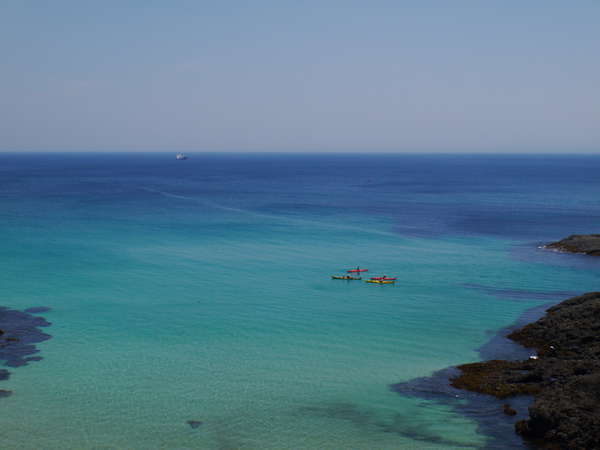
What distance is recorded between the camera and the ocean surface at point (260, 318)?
2636 centimetres

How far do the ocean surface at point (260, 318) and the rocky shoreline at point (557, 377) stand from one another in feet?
5.84

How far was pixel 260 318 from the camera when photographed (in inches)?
1630

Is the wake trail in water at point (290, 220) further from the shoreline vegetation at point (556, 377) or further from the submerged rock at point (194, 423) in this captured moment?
the submerged rock at point (194, 423)

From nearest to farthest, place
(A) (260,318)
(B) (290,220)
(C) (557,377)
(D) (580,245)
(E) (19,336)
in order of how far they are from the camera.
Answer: (C) (557,377) < (E) (19,336) < (A) (260,318) < (D) (580,245) < (B) (290,220)

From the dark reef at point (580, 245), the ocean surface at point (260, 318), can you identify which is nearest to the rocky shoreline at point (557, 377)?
the ocean surface at point (260, 318)

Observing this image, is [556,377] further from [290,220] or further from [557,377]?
[290,220]

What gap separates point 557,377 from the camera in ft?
96.1

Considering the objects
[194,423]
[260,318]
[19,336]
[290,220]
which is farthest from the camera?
[290,220]

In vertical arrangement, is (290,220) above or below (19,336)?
above

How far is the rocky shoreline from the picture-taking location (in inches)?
963

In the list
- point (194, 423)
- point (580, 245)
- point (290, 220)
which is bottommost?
point (194, 423)

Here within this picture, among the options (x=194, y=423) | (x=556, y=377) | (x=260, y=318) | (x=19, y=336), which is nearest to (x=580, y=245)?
(x=556, y=377)

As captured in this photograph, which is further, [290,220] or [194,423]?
[290,220]

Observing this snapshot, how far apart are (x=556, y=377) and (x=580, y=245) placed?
4038 centimetres
